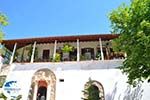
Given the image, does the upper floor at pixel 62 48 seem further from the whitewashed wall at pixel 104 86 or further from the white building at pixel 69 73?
the whitewashed wall at pixel 104 86

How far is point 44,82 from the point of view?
29.4 metres

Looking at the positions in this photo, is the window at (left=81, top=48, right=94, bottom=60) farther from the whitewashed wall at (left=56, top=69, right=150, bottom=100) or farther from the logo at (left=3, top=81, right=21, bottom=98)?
the logo at (left=3, top=81, right=21, bottom=98)

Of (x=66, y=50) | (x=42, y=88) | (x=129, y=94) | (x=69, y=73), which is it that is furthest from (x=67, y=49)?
(x=129, y=94)

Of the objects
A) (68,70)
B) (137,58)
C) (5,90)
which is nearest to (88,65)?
(68,70)

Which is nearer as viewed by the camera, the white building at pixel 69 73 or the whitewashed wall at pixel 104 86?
the whitewashed wall at pixel 104 86

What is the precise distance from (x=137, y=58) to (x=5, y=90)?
14.4m

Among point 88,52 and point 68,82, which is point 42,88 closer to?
point 68,82

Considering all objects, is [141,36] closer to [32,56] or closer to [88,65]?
[88,65]

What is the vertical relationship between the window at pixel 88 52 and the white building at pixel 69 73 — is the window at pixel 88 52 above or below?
above

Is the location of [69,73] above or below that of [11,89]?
above

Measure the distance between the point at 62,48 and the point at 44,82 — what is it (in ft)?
17.5

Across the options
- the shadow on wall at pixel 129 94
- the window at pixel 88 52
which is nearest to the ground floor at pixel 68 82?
the shadow on wall at pixel 129 94

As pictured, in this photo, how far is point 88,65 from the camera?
29625 mm

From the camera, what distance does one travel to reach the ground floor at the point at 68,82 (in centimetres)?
2764
